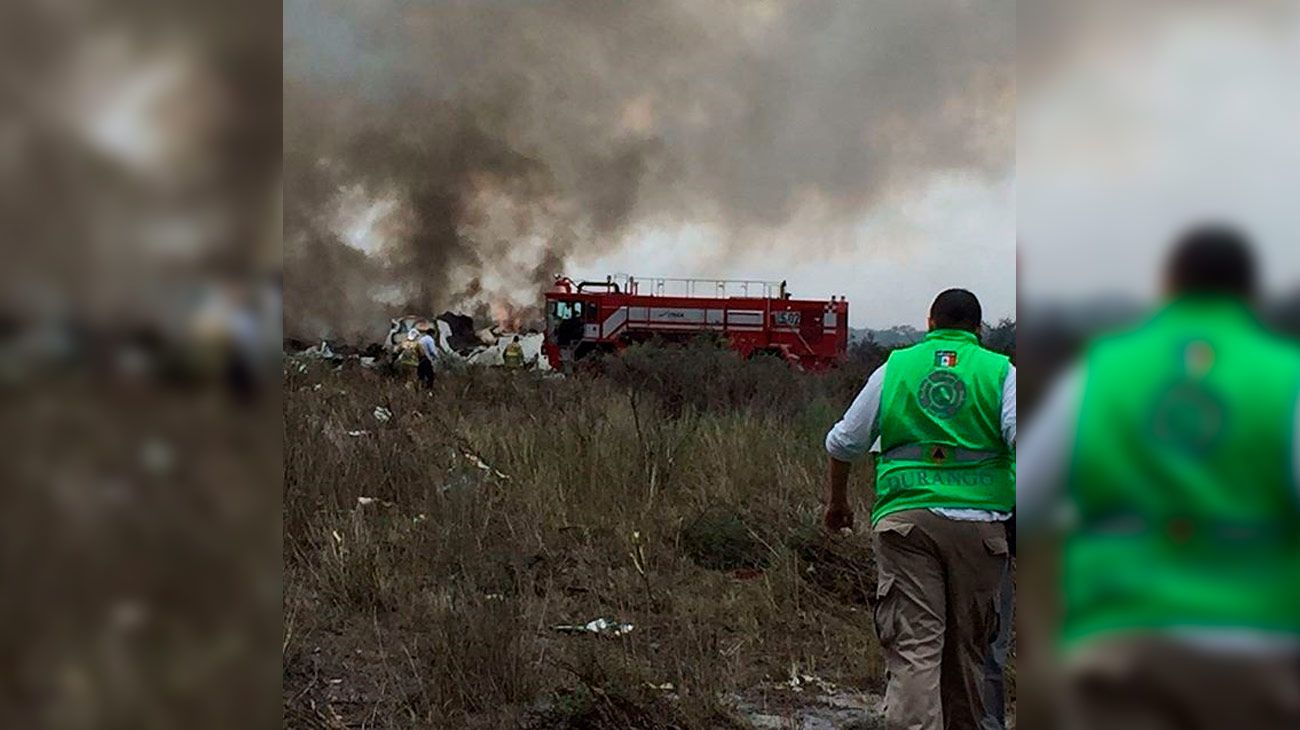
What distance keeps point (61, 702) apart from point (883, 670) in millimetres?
3745

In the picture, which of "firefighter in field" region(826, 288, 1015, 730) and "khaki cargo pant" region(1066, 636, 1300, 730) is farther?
"firefighter in field" region(826, 288, 1015, 730)

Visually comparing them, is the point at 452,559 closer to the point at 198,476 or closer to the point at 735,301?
the point at 198,476

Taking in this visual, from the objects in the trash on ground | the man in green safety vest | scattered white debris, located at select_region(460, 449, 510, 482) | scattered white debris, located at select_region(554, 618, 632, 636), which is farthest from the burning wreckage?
the man in green safety vest

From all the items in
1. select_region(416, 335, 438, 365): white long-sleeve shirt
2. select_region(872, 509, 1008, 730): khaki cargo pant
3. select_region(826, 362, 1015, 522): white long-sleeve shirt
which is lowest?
select_region(872, 509, 1008, 730): khaki cargo pant

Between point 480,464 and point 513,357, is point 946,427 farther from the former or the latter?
point 513,357

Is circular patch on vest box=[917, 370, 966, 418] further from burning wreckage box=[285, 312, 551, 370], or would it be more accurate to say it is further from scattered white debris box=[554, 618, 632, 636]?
burning wreckage box=[285, 312, 551, 370]

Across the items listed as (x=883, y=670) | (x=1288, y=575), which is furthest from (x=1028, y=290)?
(x=883, y=670)

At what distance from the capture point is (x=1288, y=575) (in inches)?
20.5

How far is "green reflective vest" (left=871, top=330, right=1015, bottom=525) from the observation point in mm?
2779

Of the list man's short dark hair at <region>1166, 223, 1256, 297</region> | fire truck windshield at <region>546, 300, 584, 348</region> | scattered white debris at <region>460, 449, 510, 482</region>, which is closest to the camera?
man's short dark hair at <region>1166, 223, 1256, 297</region>

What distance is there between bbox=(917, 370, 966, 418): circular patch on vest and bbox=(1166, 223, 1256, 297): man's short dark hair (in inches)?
92.8

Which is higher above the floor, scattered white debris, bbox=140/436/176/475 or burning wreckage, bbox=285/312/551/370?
burning wreckage, bbox=285/312/551/370

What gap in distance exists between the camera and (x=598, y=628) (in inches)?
158

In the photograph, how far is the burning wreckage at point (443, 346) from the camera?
1171cm
